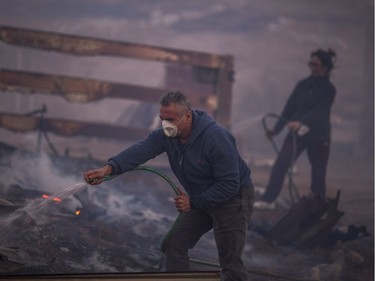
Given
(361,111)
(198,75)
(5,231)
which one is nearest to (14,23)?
(198,75)

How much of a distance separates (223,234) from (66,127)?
427 centimetres

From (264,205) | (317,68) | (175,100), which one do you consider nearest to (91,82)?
(264,205)

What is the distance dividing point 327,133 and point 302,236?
6.11 ft

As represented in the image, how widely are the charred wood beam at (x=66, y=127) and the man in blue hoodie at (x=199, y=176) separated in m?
3.67

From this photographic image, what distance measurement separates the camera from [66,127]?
8.09 m

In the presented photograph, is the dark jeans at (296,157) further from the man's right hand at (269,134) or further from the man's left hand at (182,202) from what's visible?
the man's left hand at (182,202)

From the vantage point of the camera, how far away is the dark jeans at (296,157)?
7.83 m

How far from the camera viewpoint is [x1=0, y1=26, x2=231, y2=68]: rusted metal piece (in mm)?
7500

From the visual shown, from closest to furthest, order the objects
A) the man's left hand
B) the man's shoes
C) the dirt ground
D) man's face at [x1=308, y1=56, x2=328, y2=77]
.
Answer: the man's left hand
the dirt ground
the man's shoes
man's face at [x1=308, y1=56, x2=328, y2=77]

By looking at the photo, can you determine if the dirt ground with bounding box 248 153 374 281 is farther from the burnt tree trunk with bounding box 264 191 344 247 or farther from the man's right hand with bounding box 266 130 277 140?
the man's right hand with bounding box 266 130 277 140

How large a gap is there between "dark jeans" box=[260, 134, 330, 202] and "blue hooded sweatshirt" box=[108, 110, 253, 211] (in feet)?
10.8

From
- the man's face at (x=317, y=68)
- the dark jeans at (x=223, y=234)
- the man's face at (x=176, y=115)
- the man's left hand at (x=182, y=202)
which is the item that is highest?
the man's face at (x=317, y=68)

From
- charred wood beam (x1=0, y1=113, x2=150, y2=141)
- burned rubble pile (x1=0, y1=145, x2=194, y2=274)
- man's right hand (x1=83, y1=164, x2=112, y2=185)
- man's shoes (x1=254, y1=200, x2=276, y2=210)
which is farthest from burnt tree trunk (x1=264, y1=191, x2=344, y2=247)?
man's right hand (x1=83, y1=164, x2=112, y2=185)

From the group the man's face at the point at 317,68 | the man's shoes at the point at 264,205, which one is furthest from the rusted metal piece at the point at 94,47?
the man's shoes at the point at 264,205
